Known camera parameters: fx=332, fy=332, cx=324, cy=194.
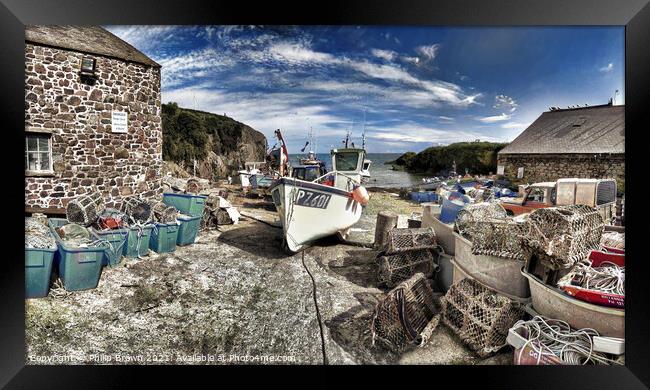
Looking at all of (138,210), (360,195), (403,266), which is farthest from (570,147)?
(138,210)

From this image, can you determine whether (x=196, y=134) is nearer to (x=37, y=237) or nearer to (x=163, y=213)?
(x=163, y=213)

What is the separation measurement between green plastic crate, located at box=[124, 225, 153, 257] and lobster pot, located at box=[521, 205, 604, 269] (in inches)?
155

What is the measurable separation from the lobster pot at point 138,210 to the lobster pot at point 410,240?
2.98 meters

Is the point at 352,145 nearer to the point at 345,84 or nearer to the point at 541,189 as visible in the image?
the point at 345,84

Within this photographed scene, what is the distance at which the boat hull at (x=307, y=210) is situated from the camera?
4.59 m

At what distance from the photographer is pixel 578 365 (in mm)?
2342

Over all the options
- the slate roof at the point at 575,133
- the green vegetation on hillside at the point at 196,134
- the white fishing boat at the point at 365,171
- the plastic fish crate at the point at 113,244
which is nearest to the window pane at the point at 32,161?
the plastic fish crate at the point at 113,244

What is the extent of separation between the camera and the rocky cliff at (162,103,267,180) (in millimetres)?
4910

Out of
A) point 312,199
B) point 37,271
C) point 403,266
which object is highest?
point 312,199

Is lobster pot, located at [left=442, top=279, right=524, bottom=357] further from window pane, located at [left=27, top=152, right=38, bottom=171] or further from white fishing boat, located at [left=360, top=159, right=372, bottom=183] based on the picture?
window pane, located at [left=27, top=152, right=38, bottom=171]

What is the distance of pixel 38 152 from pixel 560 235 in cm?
531

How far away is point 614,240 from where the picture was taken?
2891 mm

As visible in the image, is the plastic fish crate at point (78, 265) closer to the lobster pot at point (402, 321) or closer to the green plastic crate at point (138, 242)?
the green plastic crate at point (138, 242)
